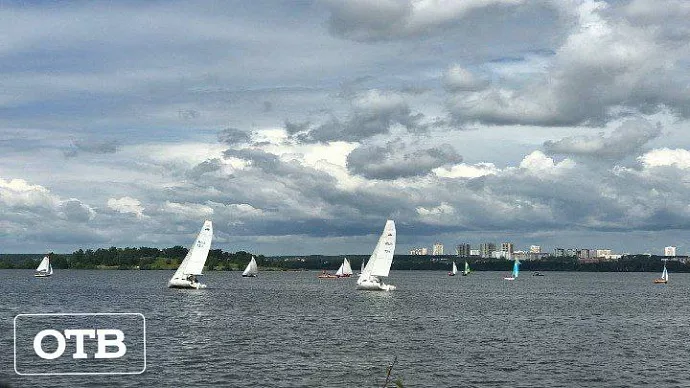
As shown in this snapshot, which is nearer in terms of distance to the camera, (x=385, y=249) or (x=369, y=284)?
(x=385, y=249)

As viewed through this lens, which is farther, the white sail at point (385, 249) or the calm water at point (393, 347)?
the white sail at point (385, 249)

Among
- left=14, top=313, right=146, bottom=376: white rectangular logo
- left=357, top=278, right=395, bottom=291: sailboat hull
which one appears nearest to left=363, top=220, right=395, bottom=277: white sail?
left=357, top=278, right=395, bottom=291: sailboat hull

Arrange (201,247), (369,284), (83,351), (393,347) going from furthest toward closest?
(369,284) → (201,247) → (393,347) → (83,351)

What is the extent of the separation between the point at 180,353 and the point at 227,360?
5.77 meters

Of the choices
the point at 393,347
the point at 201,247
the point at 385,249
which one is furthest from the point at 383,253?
the point at 393,347

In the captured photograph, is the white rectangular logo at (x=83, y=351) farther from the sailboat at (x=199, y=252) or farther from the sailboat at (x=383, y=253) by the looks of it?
the sailboat at (x=383, y=253)

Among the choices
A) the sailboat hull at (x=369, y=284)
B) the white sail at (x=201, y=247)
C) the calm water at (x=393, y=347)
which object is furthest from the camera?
the sailboat hull at (x=369, y=284)

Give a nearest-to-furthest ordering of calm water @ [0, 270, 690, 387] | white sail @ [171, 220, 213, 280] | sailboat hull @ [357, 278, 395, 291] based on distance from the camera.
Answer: calm water @ [0, 270, 690, 387] → white sail @ [171, 220, 213, 280] → sailboat hull @ [357, 278, 395, 291]

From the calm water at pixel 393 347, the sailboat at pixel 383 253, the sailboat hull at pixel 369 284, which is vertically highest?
the sailboat at pixel 383 253

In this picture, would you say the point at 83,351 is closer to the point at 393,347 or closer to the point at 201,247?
the point at 393,347

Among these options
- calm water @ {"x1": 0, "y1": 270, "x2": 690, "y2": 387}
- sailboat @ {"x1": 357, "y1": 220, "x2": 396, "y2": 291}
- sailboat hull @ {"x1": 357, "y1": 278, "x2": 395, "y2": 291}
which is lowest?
calm water @ {"x1": 0, "y1": 270, "x2": 690, "y2": 387}

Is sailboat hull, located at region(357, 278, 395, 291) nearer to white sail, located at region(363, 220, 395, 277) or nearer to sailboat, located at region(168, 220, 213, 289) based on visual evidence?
white sail, located at region(363, 220, 395, 277)

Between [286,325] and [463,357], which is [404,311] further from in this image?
[463,357]

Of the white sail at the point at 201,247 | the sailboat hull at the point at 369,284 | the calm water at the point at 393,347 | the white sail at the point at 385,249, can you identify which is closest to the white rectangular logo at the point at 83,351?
the calm water at the point at 393,347
